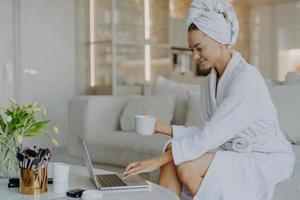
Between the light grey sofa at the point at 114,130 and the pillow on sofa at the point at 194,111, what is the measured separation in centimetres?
25

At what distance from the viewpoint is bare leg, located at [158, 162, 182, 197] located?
1.57 metres

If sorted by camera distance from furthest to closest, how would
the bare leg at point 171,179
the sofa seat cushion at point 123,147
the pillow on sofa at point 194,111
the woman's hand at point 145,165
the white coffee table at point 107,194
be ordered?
1. the pillow on sofa at point 194,111
2. the sofa seat cushion at point 123,147
3. the bare leg at point 171,179
4. the woman's hand at point 145,165
5. the white coffee table at point 107,194

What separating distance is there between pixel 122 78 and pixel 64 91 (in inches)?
27.5

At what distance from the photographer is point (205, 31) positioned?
1.61m

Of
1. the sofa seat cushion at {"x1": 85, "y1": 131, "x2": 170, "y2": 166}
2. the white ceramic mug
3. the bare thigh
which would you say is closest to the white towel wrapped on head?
the white ceramic mug

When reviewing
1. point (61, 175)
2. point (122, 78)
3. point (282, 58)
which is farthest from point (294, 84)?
point (282, 58)

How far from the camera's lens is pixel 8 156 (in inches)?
58.2

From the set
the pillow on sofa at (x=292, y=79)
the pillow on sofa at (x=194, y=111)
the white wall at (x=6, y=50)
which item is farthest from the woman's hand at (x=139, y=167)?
the white wall at (x=6, y=50)

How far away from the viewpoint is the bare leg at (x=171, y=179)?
157 centimetres

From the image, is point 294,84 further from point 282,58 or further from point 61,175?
point 282,58

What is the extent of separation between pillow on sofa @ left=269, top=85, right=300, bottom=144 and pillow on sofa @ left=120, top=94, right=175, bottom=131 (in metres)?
0.70

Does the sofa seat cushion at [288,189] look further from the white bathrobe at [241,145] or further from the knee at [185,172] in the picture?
the knee at [185,172]

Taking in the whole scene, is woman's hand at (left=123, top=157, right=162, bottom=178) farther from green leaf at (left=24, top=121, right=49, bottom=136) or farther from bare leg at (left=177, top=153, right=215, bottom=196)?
green leaf at (left=24, top=121, right=49, bottom=136)

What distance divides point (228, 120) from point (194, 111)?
1205mm
